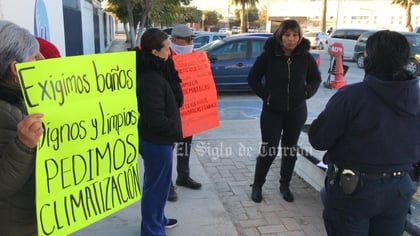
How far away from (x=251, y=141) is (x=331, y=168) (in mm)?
3669

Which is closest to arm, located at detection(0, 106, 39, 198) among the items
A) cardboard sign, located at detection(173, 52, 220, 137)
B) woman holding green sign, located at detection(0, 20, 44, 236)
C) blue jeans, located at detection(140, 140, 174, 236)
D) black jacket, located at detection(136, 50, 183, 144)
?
woman holding green sign, located at detection(0, 20, 44, 236)

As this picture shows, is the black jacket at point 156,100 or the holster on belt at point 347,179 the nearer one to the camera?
the holster on belt at point 347,179

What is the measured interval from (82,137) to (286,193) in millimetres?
2652

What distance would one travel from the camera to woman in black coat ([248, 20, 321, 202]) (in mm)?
3430

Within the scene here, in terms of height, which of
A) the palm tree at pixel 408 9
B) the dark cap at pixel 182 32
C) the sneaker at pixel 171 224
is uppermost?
the palm tree at pixel 408 9

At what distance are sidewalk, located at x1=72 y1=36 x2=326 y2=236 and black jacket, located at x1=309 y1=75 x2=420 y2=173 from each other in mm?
1475

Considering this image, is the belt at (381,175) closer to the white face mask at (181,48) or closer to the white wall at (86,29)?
the white face mask at (181,48)

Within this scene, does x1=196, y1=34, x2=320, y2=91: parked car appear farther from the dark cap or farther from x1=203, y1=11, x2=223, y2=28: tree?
x1=203, y1=11, x2=223, y2=28: tree

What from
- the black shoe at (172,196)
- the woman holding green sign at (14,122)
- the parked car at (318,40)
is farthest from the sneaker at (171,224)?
the parked car at (318,40)

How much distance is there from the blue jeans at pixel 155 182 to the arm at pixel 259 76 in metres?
1.16

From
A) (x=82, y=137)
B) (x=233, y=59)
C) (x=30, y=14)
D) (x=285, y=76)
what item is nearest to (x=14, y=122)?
(x=82, y=137)

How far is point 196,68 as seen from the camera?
160 inches

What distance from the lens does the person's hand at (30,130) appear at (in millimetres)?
1373

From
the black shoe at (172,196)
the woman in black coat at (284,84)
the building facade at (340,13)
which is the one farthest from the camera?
the building facade at (340,13)
